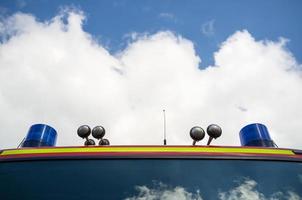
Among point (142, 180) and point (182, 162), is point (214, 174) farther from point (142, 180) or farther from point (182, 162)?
point (142, 180)

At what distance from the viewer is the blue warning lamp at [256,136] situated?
3770 mm

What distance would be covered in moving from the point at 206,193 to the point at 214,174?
0.62 ft

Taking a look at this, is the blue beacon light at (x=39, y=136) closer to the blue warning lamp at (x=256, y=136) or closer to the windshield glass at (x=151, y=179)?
the windshield glass at (x=151, y=179)

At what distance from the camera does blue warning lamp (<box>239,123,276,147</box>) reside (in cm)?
377

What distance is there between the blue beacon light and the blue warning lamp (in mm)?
2582

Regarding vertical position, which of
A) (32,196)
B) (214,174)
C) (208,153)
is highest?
(208,153)

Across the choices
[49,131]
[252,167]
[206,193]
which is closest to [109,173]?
[206,193]

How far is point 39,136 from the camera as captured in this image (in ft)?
12.6

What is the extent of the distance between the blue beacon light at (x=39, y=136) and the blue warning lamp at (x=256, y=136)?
8.47 ft

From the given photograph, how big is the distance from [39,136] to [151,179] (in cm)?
226

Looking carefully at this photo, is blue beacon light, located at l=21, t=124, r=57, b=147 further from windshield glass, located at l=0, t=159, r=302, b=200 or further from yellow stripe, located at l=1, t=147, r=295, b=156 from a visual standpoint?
windshield glass, located at l=0, t=159, r=302, b=200

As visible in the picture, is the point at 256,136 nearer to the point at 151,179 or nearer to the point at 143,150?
the point at 143,150

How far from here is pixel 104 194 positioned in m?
1.97

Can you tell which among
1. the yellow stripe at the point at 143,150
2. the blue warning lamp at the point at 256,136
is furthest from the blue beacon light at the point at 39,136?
the blue warning lamp at the point at 256,136
